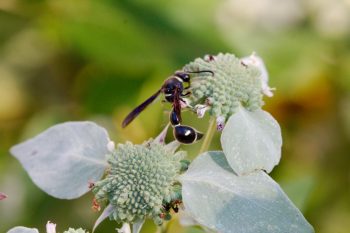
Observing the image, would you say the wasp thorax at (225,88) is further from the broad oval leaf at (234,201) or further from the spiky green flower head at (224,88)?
the broad oval leaf at (234,201)

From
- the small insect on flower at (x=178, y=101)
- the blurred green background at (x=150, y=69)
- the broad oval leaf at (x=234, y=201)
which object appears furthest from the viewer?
the blurred green background at (x=150, y=69)

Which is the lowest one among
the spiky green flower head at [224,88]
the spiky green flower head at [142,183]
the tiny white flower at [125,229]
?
the tiny white flower at [125,229]

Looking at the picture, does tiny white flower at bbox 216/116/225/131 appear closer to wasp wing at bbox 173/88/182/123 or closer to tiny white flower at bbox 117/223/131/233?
wasp wing at bbox 173/88/182/123

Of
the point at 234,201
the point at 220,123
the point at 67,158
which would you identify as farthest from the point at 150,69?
the point at 234,201

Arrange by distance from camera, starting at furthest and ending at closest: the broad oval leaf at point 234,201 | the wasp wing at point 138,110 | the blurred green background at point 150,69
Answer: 1. the blurred green background at point 150,69
2. the wasp wing at point 138,110
3. the broad oval leaf at point 234,201

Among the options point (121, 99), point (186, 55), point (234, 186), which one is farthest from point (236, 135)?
point (121, 99)

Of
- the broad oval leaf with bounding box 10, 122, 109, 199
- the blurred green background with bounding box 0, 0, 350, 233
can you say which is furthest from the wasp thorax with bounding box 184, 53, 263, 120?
the blurred green background with bounding box 0, 0, 350, 233

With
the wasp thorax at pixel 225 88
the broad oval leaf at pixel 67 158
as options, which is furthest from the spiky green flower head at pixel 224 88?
the broad oval leaf at pixel 67 158
